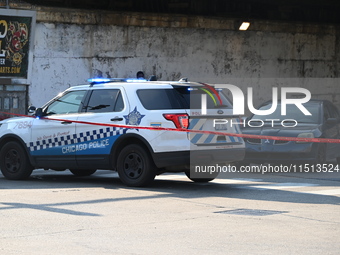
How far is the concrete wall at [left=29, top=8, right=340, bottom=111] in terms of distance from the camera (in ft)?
73.9

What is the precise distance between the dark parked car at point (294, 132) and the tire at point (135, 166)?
4.35 m

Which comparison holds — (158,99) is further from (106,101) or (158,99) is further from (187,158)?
(187,158)

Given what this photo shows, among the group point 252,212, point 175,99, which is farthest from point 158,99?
point 252,212

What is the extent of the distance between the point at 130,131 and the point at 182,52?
12.0 m

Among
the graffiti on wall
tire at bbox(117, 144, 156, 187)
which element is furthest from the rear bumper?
the graffiti on wall

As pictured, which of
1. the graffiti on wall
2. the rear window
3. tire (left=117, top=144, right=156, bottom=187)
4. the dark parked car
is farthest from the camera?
the graffiti on wall

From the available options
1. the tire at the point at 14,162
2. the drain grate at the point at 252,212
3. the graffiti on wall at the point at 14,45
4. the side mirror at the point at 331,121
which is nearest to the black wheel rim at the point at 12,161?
the tire at the point at 14,162

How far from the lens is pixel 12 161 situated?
14.5m

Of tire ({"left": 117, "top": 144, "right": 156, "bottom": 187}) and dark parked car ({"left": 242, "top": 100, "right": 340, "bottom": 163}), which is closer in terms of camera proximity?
tire ({"left": 117, "top": 144, "right": 156, "bottom": 187})

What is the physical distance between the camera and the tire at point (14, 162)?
14328 mm

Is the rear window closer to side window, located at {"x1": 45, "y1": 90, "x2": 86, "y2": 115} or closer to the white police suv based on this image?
the white police suv

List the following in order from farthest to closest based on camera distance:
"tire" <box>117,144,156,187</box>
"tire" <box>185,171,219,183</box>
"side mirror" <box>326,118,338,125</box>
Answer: "side mirror" <box>326,118,338,125</box> < "tire" <box>185,171,219,183</box> < "tire" <box>117,144,156,187</box>

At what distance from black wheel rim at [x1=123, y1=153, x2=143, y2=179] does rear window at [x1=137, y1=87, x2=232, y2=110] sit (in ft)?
2.64

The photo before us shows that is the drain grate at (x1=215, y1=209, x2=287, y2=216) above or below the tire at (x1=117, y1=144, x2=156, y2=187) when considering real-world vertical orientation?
below
